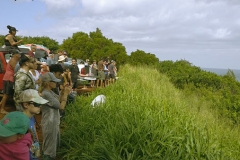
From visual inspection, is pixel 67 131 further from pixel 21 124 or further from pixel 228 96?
pixel 228 96

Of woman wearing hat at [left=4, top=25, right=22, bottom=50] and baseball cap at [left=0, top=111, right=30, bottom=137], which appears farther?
woman wearing hat at [left=4, top=25, right=22, bottom=50]

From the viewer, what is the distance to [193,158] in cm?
418

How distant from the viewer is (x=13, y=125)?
92.0 inches

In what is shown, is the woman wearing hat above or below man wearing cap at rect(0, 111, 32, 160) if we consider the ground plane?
above

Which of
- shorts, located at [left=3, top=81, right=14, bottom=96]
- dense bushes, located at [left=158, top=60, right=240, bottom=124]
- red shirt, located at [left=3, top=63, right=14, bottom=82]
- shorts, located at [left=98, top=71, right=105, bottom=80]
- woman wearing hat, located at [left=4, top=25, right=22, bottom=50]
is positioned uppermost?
woman wearing hat, located at [left=4, top=25, right=22, bottom=50]

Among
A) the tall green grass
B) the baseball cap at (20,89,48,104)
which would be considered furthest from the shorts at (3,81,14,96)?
the baseball cap at (20,89,48,104)

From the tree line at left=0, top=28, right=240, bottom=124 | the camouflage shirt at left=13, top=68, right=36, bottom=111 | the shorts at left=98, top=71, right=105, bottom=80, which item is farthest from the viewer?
the shorts at left=98, top=71, right=105, bottom=80

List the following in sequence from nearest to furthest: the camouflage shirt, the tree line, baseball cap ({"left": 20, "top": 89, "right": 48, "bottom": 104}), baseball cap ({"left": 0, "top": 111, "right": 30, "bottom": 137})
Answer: baseball cap ({"left": 0, "top": 111, "right": 30, "bottom": 137}), baseball cap ({"left": 20, "top": 89, "right": 48, "bottom": 104}), the camouflage shirt, the tree line

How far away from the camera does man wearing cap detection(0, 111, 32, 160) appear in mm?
2330

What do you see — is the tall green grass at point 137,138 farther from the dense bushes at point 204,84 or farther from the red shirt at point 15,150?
the dense bushes at point 204,84

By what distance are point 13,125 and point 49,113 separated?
2029 mm

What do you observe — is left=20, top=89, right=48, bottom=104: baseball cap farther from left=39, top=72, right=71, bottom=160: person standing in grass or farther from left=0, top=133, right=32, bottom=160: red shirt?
left=39, top=72, right=71, bottom=160: person standing in grass

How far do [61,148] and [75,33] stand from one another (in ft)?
102

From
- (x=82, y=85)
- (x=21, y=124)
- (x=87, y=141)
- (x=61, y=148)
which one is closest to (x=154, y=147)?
(x=87, y=141)
